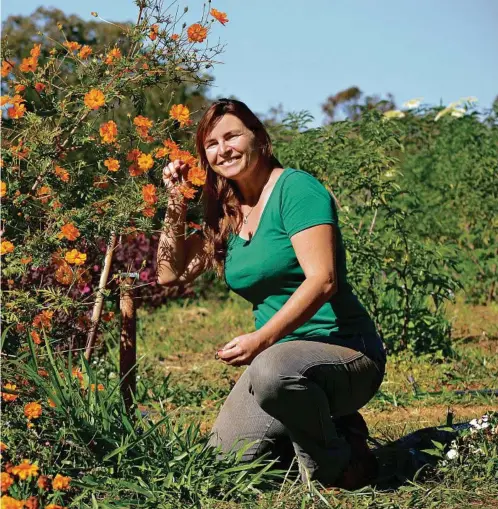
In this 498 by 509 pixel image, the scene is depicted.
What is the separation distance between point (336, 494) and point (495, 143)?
201 inches

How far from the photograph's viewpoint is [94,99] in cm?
340

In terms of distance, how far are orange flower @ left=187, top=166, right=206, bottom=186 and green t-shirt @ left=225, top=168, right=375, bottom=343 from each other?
259mm

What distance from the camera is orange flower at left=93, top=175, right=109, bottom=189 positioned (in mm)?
3588

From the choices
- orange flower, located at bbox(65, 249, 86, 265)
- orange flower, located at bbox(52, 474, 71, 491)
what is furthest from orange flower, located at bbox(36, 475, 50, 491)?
orange flower, located at bbox(65, 249, 86, 265)

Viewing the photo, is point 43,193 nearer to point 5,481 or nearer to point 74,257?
point 74,257

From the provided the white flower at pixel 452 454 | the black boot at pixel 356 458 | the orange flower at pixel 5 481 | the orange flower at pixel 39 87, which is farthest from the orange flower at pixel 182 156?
the white flower at pixel 452 454

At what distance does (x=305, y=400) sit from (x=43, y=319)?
101cm

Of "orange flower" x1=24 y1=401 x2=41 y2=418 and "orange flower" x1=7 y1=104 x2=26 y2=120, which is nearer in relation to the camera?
"orange flower" x1=24 y1=401 x2=41 y2=418

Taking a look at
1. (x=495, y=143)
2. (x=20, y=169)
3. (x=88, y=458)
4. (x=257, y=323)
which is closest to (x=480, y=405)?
(x=257, y=323)

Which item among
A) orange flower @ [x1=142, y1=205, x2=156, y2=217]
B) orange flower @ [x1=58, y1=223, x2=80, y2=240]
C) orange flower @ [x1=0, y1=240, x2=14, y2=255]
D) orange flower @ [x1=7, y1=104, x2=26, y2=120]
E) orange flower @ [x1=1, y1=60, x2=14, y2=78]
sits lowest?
orange flower @ [x1=0, y1=240, x2=14, y2=255]

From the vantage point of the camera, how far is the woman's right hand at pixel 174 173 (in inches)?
A: 142

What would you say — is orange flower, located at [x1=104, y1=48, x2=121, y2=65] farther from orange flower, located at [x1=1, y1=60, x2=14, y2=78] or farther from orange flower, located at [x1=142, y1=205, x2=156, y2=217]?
orange flower, located at [x1=142, y1=205, x2=156, y2=217]

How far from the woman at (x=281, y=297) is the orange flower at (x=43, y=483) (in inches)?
26.9

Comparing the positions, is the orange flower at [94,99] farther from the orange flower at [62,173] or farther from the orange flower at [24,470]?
the orange flower at [24,470]
